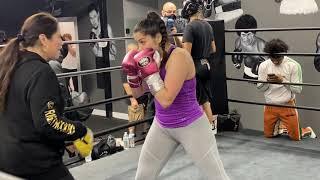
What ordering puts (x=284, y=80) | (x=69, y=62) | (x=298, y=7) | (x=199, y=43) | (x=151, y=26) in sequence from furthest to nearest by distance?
1. (x=69, y=62)
2. (x=298, y=7)
3. (x=284, y=80)
4. (x=199, y=43)
5. (x=151, y=26)

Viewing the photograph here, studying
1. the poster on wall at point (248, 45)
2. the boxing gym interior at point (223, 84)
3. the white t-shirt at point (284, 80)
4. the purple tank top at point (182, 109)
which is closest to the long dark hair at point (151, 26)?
the purple tank top at point (182, 109)

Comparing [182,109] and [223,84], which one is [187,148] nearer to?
[182,109]

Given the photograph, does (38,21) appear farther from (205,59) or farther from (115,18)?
(115,18)

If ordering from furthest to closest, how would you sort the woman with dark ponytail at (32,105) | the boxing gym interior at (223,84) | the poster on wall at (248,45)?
the poster on wall at (248,45) < the boxing gym interior at (223,84) < the woman with dark ponytail at (32,105)

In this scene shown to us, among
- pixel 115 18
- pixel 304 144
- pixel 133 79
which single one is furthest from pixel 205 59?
pixel 115 18

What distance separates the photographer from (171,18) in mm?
4406

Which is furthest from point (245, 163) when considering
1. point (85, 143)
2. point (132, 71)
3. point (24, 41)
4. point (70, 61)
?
point (70, 61)

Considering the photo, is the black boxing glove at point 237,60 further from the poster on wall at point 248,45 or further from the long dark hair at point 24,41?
the long dark hair at point 24,41

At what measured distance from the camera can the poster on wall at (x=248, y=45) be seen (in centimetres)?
504

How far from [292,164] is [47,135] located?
2248mm

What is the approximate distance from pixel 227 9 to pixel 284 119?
1.67 m

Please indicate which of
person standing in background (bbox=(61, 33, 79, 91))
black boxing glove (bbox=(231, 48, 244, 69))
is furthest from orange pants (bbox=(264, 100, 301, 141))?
person standing in background (bbox=(61, 33, 79, 91))

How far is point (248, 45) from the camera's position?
16.8 ft

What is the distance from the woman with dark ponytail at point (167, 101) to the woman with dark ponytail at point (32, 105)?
48 centimetres
